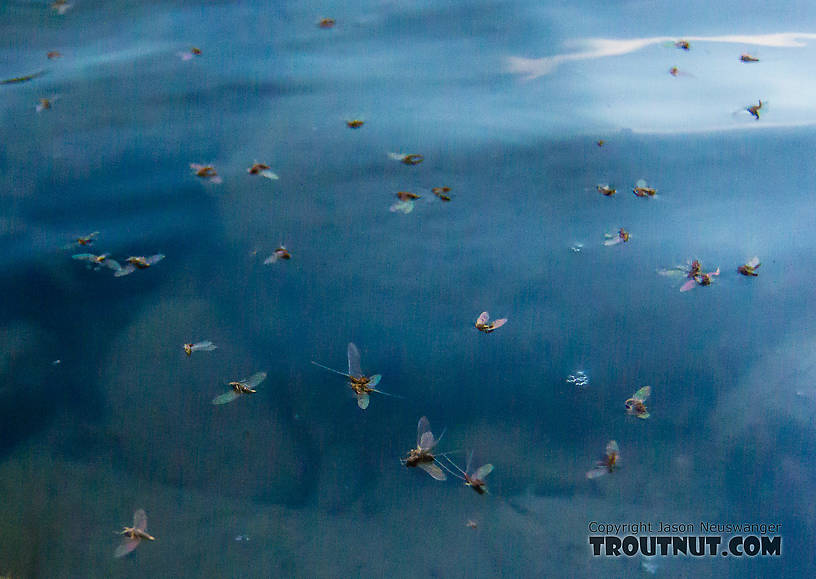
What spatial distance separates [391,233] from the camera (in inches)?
71.1

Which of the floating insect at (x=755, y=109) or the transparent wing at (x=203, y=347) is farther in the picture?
the floating insect at (x=755, y=109)

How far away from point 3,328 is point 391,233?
1.14 m

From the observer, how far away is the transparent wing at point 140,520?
1.19 m

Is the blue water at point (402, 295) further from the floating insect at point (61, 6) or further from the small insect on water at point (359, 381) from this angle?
the floating insect at point (61, 6)

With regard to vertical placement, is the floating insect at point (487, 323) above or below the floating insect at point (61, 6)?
below

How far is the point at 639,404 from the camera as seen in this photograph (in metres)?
1.37

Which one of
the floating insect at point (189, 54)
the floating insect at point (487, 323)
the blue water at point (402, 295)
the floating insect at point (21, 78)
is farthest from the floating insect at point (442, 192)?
the floating insect at point (21, 78)

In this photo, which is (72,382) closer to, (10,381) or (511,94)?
(10,381)

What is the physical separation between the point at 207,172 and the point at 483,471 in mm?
1423

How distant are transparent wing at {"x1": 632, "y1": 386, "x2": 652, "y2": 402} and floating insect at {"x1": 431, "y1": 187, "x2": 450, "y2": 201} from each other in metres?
0.90

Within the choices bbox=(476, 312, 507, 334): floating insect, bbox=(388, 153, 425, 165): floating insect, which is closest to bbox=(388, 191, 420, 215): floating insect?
bbox=(388, 153, 425, 165): floating insect

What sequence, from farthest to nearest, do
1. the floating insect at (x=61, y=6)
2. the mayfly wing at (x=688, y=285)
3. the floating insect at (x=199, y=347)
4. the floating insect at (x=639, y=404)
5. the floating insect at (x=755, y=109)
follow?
the floating insect at (x=61, y=6) < the floating insect at (x=755, y=109) < the mayfly wing at (x=688, y=285) < the floating insect at (x=199, y=347) < the floating insect at (x=639, y=404)

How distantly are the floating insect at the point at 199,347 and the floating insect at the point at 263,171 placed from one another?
73cm

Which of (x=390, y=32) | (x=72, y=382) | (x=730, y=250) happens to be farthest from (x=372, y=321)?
(x=390, y=32)
